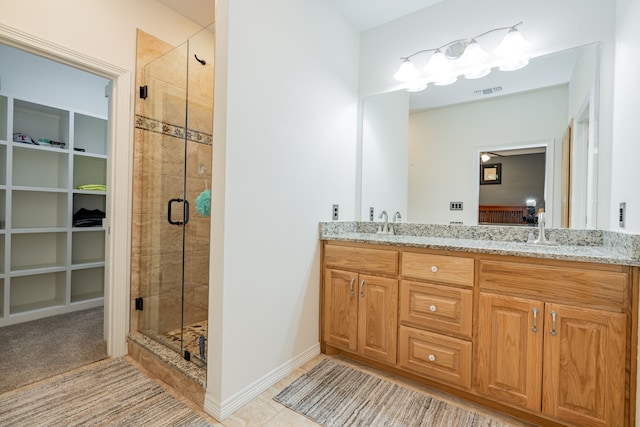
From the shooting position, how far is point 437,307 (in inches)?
66.3

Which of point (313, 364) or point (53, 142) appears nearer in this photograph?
point (313, 364)

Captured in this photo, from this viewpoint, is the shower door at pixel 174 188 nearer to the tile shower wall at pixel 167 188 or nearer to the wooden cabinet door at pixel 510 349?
the tile shower wall at pixel 167 188

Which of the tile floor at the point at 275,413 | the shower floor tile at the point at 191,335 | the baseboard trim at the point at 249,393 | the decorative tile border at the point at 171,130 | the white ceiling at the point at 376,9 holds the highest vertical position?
the white ceiling at the point at 376,9

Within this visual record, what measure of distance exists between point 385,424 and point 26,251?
360 cm

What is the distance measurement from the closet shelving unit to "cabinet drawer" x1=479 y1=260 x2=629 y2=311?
3758 mm

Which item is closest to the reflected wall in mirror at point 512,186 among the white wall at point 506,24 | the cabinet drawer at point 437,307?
the white wall at point 506,24

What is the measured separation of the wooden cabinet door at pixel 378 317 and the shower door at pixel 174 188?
3.71 feet

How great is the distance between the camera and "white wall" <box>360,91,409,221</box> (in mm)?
2359

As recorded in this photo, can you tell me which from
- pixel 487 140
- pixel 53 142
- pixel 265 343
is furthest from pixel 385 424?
pixel 53 142

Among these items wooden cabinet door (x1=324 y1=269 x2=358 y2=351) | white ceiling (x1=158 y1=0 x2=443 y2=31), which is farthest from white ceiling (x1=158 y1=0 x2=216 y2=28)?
wooden cabinet door (x1=324 y1=269 x2=358 y2=351)

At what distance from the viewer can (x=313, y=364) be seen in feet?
6.63

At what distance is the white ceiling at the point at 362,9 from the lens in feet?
7.15

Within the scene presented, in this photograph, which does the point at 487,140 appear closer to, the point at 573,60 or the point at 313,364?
the point at 573,60

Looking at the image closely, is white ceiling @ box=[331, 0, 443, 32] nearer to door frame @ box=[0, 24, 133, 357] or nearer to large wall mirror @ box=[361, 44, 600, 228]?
large wall mirror @ box=[361, 44, 600, 228]
